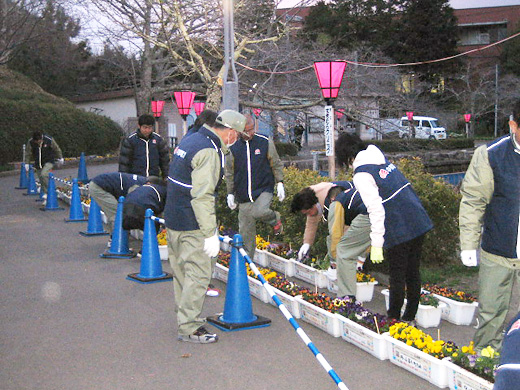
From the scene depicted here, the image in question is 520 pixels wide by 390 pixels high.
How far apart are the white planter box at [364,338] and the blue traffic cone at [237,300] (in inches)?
32.4

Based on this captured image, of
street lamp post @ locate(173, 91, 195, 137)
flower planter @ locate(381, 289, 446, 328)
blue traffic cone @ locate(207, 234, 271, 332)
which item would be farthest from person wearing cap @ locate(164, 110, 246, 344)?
street lamp post @ locate(173, 91, 195, 137)

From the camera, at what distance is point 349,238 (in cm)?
611

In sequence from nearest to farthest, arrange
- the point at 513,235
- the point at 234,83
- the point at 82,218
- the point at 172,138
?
the point at 513,235
the point at 234,83
the point at 82,218
the point at 172,138

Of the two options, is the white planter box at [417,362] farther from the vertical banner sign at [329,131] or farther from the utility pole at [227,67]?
the utility pole at [227,67]

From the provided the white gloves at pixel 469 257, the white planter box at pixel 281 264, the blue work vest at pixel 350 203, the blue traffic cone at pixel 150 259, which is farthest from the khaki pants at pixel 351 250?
the blue traffic cone at pixel 150 259

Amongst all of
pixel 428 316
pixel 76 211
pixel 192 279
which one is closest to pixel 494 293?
pixel 428 316

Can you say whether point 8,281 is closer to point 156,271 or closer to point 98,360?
point 156,271

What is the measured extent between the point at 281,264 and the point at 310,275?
2.41ft

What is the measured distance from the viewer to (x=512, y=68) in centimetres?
5162

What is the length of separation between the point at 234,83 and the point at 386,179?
585 cm

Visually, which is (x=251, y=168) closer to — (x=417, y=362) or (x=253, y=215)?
(x=253, y=215)

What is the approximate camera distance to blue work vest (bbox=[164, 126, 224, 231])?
5.47 metres

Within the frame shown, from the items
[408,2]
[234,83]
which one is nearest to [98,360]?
[234,83]

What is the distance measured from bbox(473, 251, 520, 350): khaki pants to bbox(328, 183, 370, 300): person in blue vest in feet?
5.07
